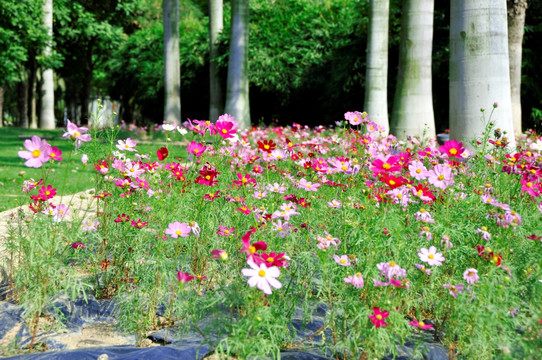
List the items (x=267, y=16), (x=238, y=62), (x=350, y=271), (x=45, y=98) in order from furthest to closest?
(x=45, y=98) → (x=267, y=16) → (x=238, y=62) → (x=350, y=271)

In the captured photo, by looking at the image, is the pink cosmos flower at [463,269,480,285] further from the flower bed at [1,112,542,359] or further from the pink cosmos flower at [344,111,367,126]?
the pink cosmos flower at [344,111,367,126]

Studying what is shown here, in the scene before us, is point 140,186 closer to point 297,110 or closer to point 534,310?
point 534,310

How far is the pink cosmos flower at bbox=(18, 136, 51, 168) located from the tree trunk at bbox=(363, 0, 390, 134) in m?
7.19

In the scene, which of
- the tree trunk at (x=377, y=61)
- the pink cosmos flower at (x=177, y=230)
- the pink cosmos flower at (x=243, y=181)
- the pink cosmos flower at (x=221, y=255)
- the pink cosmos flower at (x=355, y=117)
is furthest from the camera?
the tree trunk at (x=377, y=61)

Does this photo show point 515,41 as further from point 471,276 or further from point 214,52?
point 471,276

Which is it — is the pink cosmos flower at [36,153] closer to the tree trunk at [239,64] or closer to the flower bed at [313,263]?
the flower bed at [313,263]

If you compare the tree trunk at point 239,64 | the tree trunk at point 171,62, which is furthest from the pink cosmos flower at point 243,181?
the tree trunk at point 171,62

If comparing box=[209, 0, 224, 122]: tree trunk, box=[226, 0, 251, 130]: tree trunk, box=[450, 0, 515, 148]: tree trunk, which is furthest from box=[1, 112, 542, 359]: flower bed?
box=[209, 0, 224, 122]: tree trunk

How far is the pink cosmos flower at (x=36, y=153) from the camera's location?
2072 mm

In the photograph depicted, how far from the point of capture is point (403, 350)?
2277 mm

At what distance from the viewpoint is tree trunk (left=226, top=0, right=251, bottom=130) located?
1096 cm

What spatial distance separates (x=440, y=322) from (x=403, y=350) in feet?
1.13

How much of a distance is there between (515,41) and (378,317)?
30.8 feet

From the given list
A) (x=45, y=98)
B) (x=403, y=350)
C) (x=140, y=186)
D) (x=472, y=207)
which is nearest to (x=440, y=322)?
(x=403, y=350)
